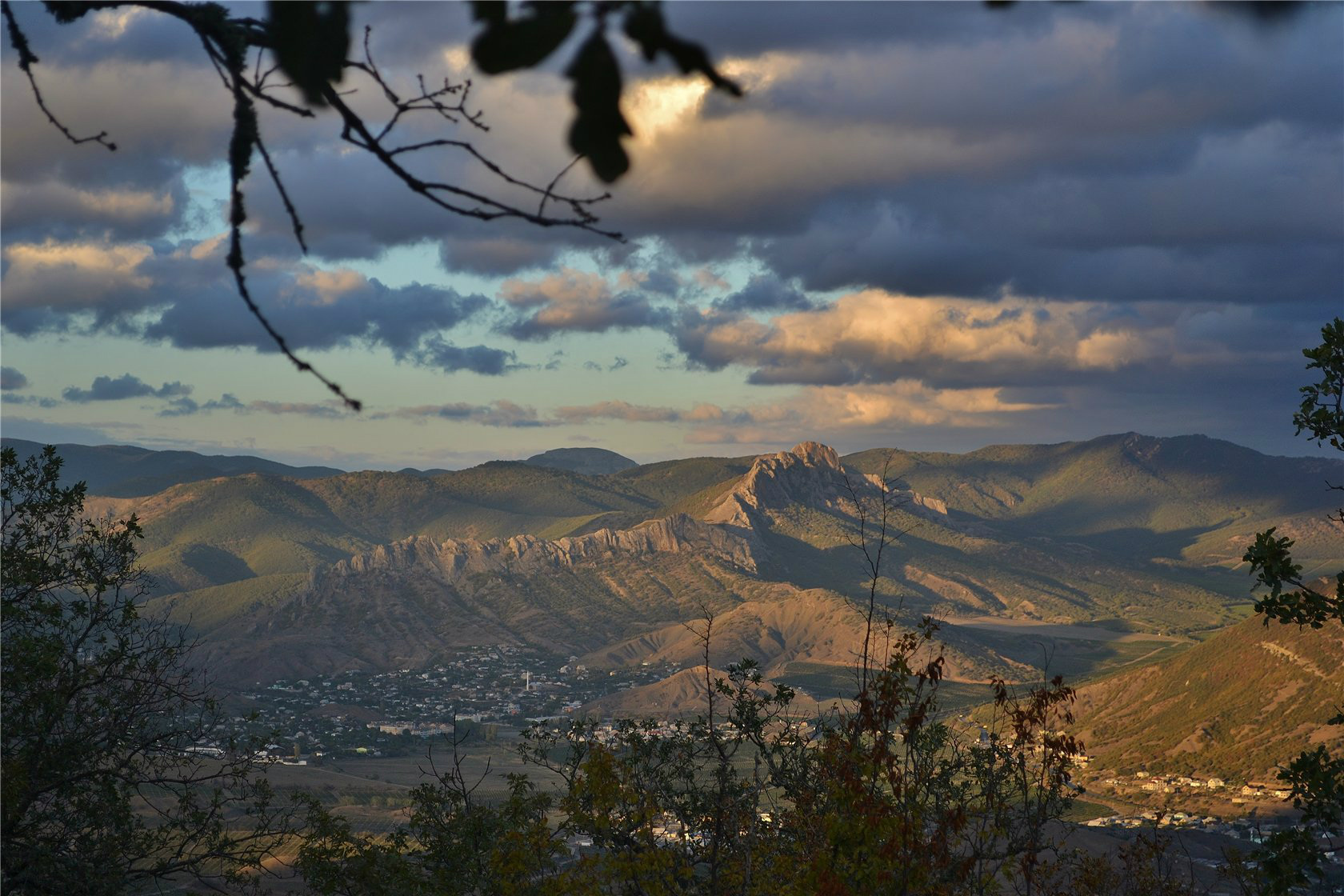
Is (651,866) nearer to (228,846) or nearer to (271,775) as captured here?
(228,846)

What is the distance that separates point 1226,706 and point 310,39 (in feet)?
531

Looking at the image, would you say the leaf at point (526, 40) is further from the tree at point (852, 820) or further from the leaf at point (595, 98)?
the tree at point (852, 820)

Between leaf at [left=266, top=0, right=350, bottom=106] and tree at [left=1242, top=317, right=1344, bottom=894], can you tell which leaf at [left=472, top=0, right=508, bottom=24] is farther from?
tree at [left=1242, top=317, right=1344, bottom=894]

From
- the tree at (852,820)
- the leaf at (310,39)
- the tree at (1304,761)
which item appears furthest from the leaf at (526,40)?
the tree at (1304,761)

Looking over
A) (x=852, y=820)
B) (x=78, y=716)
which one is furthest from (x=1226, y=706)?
(x=78, y=716)

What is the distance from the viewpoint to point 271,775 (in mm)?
122625

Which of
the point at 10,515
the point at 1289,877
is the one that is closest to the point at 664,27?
the point at 1289,877

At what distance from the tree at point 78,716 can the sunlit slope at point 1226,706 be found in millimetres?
121294

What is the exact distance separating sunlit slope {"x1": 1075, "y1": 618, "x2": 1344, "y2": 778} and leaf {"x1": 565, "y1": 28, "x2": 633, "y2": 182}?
427ft

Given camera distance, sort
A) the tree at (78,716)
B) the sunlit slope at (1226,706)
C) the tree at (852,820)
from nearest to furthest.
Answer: the tree at (852,820) < the tree at (78,716) < the sunlit slope at (1226,706)

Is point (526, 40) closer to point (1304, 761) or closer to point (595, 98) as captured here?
point (595, 98)

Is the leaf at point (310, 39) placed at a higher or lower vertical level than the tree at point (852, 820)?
higher

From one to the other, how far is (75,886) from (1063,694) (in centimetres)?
1245

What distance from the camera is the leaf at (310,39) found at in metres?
2.78
